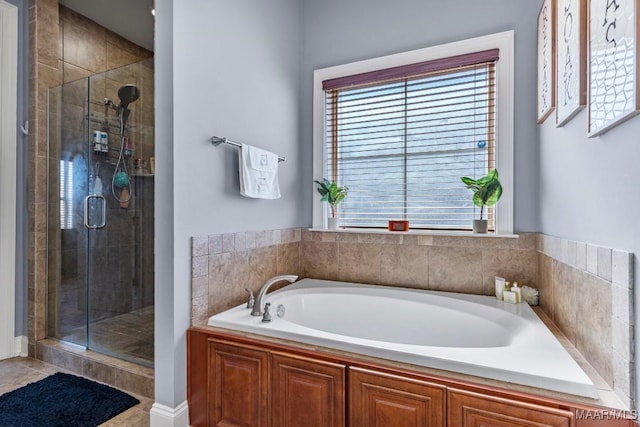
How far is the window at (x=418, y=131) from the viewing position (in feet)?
7.15

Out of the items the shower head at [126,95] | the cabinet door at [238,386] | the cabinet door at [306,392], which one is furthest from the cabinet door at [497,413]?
the shower head at [126,95]

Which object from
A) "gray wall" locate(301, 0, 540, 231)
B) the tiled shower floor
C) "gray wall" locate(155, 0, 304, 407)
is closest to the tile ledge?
"gray wall" locate(301, 0, 540, 231)

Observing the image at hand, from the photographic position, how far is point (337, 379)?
1348 millimetres

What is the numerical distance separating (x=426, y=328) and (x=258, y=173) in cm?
146

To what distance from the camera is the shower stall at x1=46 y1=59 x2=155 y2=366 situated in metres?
2.36

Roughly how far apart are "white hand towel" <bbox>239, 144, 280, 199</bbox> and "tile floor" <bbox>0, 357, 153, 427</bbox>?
1.34 metres

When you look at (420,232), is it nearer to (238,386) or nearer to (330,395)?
(330,395)

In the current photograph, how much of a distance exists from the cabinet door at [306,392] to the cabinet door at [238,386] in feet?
0.21

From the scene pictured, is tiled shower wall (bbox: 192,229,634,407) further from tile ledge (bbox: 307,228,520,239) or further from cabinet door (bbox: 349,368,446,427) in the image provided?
cabinet door (bbox: 349,368,446,427)

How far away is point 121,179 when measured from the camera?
2398 mm

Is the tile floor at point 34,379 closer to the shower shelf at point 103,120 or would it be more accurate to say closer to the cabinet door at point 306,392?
the cabinet door at point 306,392

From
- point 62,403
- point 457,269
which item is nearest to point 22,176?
point 62,403

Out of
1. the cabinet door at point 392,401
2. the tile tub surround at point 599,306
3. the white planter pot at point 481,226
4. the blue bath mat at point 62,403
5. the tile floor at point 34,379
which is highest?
the white planter pot at point 481,226

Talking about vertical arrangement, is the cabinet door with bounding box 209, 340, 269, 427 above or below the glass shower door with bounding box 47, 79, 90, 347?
below
